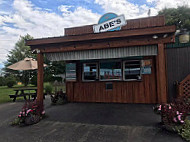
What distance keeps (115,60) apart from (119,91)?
1.61 meters

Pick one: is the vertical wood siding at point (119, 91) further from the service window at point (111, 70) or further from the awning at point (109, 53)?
the awning at point (109, 53)

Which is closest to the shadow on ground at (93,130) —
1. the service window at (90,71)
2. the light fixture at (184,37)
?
the service window at (90,71)

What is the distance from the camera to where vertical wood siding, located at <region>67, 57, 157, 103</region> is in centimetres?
586

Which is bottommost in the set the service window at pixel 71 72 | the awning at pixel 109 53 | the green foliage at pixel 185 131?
the green foliage at pixel 185 131

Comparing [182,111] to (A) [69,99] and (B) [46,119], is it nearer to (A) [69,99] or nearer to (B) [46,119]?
(B) [46,119]

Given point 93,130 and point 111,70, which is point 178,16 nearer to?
point 111,70

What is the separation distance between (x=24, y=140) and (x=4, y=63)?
29315mm

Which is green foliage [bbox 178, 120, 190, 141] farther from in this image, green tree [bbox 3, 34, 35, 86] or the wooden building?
green tree [bbox 3, 34, 35, 86]

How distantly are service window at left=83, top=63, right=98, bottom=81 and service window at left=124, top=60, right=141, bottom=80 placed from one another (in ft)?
5.13

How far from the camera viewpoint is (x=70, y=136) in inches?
117

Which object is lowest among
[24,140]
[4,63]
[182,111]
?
[24,140]

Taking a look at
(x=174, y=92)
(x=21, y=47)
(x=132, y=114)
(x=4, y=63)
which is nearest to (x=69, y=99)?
(x=132, y=114)

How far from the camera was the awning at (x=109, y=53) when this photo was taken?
411 cm

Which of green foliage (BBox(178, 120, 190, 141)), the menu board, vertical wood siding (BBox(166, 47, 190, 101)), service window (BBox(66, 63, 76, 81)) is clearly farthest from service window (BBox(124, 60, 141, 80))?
green foliage (BBox(178, 120, 190, 141))
